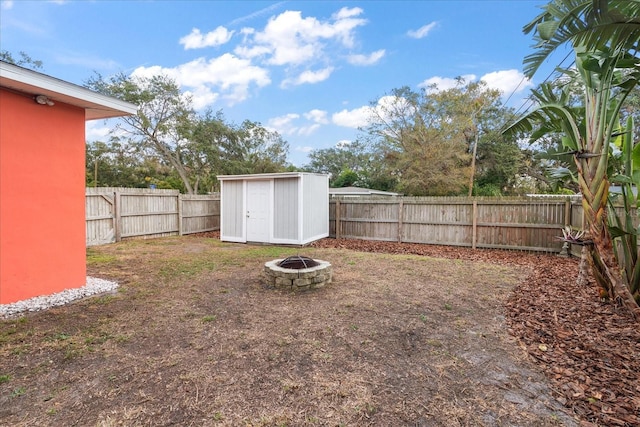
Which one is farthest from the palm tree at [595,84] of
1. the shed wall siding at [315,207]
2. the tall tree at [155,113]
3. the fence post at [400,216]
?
the tall tree at [155,113]

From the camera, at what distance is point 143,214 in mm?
10305

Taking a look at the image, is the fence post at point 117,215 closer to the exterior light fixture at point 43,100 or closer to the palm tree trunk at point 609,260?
the exterior light fixture at point 43,100

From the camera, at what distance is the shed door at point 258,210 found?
32.2ft

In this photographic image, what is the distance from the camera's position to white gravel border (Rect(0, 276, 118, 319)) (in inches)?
147

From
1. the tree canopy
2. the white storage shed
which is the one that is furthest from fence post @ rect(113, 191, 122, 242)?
the tree canopy

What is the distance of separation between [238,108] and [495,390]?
2185 centimetres

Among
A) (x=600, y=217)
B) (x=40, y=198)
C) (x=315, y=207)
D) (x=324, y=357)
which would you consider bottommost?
(x=324, y=357)

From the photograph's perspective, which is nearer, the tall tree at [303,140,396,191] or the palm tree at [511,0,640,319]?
the palm tree at [511,0,640,319]

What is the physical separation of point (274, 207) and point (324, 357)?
7.19 metres

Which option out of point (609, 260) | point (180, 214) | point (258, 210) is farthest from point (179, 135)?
point (609, 260)

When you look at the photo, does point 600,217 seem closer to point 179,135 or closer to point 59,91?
point 59,91

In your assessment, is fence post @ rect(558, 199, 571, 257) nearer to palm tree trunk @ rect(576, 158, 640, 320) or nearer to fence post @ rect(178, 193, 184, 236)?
palm tree trunk @ rect(576, 158, 640, 320)

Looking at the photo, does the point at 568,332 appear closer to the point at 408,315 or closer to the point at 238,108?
the point at 408,315

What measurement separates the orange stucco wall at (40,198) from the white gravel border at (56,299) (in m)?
0.11
